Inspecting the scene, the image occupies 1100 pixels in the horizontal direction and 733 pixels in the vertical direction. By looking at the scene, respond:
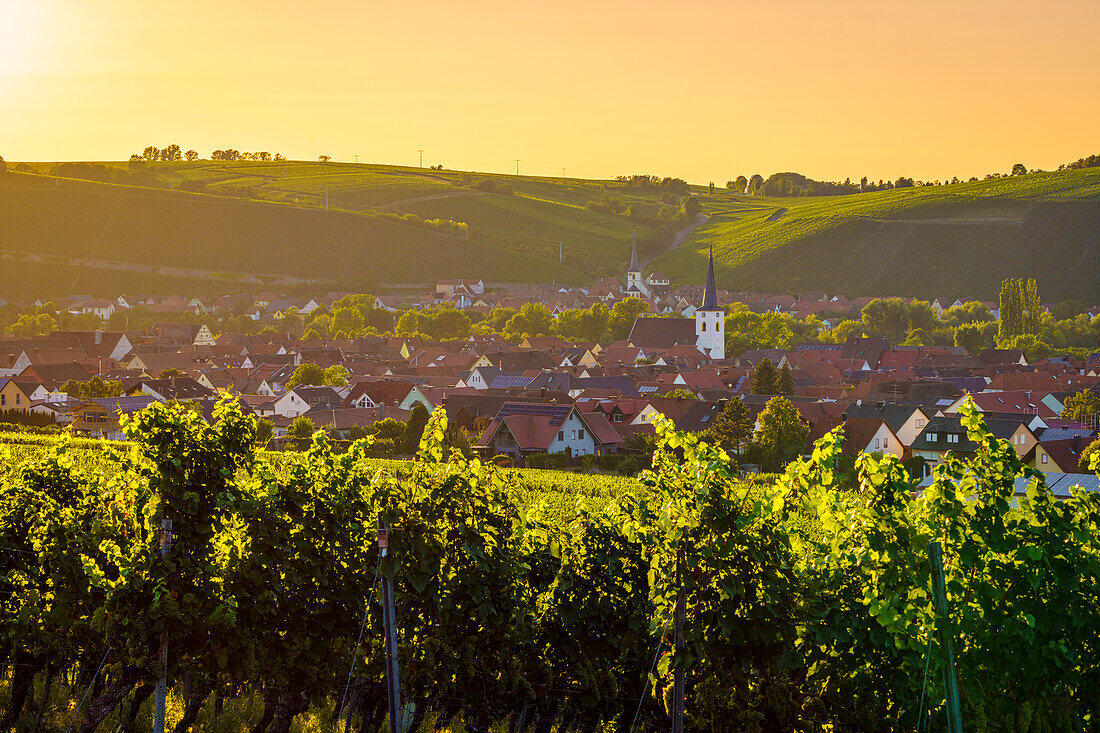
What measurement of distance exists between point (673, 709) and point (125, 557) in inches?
234

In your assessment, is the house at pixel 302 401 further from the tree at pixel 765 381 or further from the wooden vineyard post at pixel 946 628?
the wooden vineyard post at pixel 946 628

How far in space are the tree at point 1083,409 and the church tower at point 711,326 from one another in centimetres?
4923

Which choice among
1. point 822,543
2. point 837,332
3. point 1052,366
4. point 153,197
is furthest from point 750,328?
point 153,197

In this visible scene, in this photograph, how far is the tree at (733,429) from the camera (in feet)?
155

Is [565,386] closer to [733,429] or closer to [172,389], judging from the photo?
[733,429]

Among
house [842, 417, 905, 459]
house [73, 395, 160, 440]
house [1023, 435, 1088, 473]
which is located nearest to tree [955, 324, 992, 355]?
house [842, 417, 905, 459]

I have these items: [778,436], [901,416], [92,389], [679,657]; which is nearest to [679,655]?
[679,657]

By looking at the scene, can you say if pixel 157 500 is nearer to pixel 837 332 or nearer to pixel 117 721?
pixel 117 721

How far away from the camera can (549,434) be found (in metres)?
47.1

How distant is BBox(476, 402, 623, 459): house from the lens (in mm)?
46969

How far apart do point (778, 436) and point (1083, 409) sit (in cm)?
1820

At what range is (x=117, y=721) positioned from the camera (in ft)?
41.2

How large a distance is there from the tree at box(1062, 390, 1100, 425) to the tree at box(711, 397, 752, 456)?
18.0 meters

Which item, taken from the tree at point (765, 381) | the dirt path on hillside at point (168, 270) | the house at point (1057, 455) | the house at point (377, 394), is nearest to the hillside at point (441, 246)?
the dirt path on hillside at point (168, 270)
